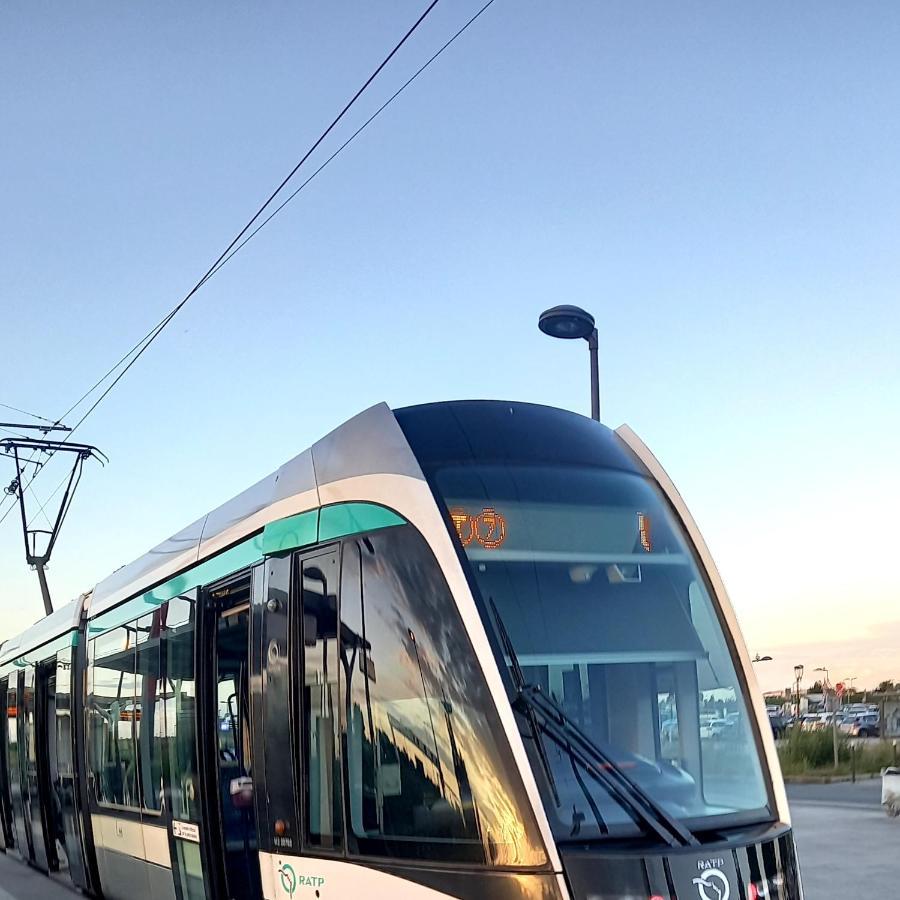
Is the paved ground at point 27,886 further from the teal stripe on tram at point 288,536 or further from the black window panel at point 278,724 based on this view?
the black window panel at point 278,724

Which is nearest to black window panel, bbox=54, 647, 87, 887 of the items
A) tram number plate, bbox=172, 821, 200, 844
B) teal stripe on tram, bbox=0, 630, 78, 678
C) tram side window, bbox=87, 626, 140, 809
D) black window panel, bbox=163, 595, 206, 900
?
teal stripe on tram, bbox=0, 630, 78, 678

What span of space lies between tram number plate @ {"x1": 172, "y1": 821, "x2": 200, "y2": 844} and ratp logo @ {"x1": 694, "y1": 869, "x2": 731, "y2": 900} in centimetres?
377

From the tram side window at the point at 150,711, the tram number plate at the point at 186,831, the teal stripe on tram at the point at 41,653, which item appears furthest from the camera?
the teal stripe on tram at the point at 41,653

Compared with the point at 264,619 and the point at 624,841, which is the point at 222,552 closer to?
the point at 264,619

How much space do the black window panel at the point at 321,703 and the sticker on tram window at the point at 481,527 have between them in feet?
2.47

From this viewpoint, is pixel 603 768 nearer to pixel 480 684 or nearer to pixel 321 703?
pixel 480 684

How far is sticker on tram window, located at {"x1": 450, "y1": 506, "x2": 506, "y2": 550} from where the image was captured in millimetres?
5035

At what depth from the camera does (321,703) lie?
17.4 ft

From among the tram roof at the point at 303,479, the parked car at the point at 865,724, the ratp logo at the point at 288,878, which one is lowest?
the parked car at the point at 865,724

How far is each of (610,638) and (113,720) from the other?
5932 millimetres

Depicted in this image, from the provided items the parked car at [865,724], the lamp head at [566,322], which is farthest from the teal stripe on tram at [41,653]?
the parked car at [865,724]

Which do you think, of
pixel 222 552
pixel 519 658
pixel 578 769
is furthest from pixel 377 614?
pixel 222 552

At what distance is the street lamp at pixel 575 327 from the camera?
425 inches

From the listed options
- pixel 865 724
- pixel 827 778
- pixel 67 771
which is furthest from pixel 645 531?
pixel 865 724
